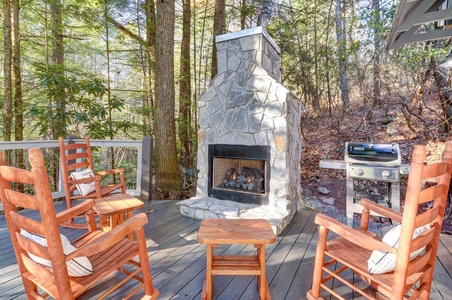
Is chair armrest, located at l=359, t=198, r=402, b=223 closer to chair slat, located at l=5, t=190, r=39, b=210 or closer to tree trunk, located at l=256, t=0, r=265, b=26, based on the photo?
chair slat, located at l=5, t=190, r=39, b=210

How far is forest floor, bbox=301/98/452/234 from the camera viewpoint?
4.78m

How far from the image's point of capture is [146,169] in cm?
381

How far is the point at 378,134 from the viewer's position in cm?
611

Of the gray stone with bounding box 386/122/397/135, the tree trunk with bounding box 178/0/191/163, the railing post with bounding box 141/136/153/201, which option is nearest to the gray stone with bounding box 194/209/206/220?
the railing post with bounding box 141/136/153/201

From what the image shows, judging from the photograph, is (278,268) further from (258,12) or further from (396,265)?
(258,12)

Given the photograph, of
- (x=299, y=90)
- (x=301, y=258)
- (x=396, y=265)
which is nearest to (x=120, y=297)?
(x=301, y=258)

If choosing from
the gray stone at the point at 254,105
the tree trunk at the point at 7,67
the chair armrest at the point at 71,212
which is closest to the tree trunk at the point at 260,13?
the gray stone at the point at 254,105

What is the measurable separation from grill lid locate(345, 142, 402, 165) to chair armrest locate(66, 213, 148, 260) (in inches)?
89.6

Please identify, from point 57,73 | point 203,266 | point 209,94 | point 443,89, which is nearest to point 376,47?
point 443,89

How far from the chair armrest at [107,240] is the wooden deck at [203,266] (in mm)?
656

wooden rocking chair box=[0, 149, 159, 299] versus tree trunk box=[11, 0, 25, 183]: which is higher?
tree trunk box=[11, 0, 25, 183]

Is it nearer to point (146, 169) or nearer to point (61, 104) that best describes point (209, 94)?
point (146, 169)

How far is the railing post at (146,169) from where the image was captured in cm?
374

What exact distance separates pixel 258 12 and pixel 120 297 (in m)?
6.17
